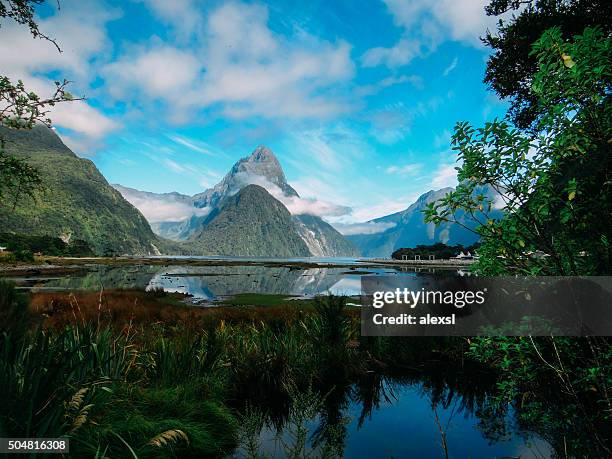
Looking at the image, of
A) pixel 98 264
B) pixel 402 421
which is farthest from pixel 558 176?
pixel 98 264

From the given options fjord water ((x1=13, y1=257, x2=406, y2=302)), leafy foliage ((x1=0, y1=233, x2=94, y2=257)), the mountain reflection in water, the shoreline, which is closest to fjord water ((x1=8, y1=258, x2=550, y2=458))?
fjord water ((x1=13, y1=257, x2=406, y2=302))

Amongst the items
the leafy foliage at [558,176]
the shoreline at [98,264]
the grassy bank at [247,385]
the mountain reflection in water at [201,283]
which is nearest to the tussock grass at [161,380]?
the grassy bank at [247,385]

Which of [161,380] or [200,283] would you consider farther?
[200,283]

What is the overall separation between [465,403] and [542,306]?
5024 mm

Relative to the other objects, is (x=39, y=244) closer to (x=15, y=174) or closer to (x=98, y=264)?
(x=98, y=264)

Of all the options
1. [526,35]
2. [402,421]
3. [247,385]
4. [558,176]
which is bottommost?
[402,421]

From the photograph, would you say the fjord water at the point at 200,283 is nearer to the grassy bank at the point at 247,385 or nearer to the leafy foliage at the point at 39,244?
the grassy bank at the point at 247,385

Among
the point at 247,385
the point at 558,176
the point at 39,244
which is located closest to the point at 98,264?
the point at 39,244

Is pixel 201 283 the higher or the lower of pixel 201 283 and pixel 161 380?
the higher

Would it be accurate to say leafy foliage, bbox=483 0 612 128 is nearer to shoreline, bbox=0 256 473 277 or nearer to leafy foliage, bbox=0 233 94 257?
shoreline, bbox=0 256 473 277

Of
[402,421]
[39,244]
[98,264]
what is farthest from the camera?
[39,244]

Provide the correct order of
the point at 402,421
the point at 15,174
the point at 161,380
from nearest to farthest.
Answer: the point at 15,174
the point at 161,380
the point at 402,421

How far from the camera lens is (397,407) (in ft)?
27.2

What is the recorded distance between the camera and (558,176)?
12.9ft
